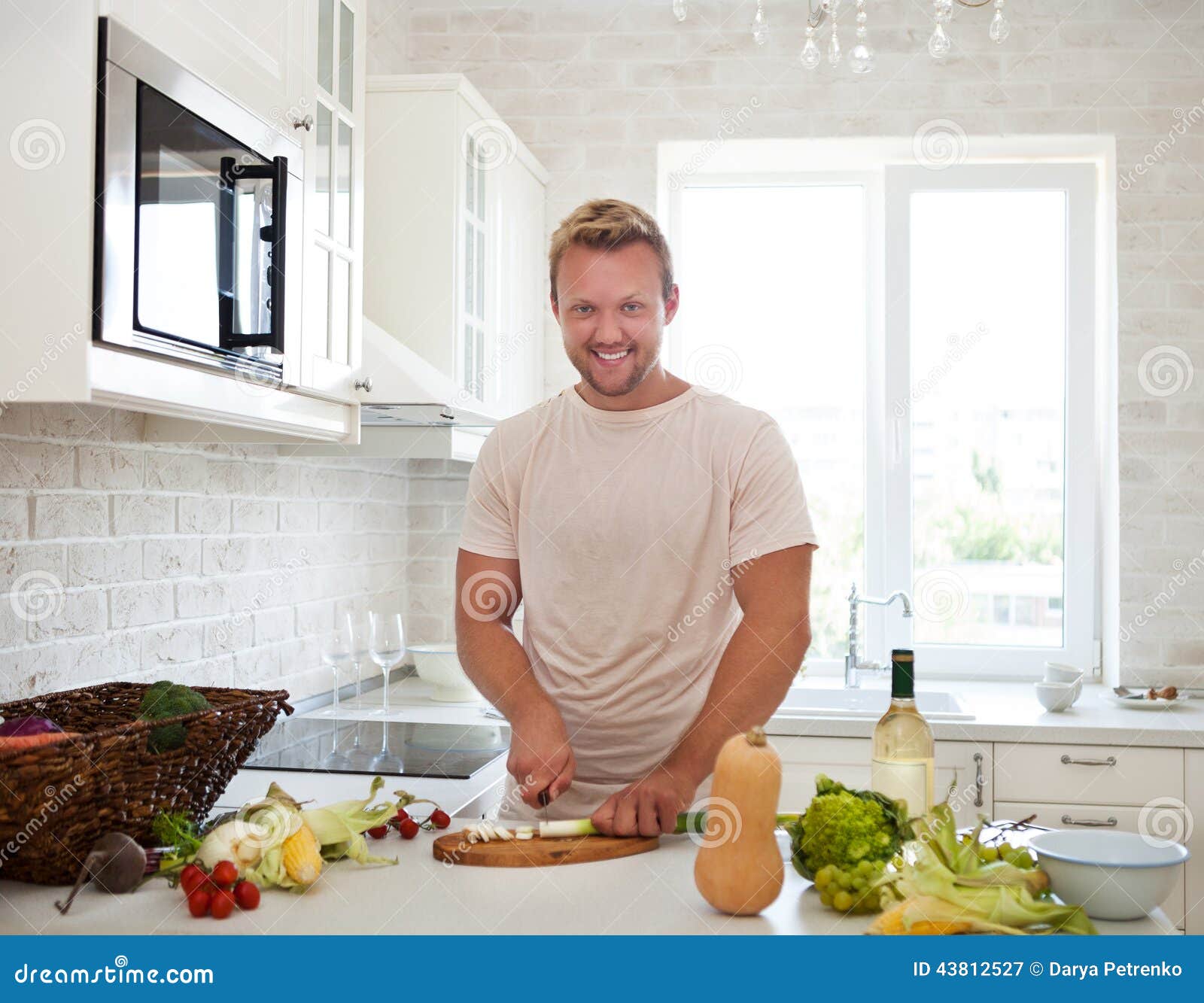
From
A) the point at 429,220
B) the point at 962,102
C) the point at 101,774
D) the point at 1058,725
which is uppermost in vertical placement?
the point at 962,102

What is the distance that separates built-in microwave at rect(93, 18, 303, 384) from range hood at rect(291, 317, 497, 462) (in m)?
0.41

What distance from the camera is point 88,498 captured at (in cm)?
191

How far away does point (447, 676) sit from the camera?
302cm

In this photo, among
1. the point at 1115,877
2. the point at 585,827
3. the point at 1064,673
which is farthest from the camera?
the point at 1064,673

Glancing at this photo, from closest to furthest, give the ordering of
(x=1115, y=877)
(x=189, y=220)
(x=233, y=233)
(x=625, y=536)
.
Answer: (x=1115, y=877) < (x=189, y=220) < (x=233, y=233) < (x=625, y=536)

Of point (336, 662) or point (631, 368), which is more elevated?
point (631, 368)

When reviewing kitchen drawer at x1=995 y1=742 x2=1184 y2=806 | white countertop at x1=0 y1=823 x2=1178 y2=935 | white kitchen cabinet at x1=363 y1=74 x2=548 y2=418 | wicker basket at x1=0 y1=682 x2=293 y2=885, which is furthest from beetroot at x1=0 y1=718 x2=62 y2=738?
kitchen drawer at x1=995 y1=742 x2=1184 y2=806

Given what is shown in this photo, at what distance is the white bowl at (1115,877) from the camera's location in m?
1.15

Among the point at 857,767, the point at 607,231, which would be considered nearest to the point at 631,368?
the point at 607,231

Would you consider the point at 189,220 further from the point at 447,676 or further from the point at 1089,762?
the point at 1089,762

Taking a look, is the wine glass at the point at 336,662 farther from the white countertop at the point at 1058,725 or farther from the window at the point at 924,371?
the window at the point at 924,371

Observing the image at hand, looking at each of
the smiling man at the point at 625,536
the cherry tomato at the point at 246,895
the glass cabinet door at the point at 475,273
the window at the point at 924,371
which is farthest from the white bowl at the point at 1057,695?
the cherry tomato at the point at 246,895

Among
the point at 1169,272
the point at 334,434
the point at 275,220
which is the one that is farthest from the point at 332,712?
the point at 1169,272

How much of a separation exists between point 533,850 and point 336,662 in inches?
48.6
